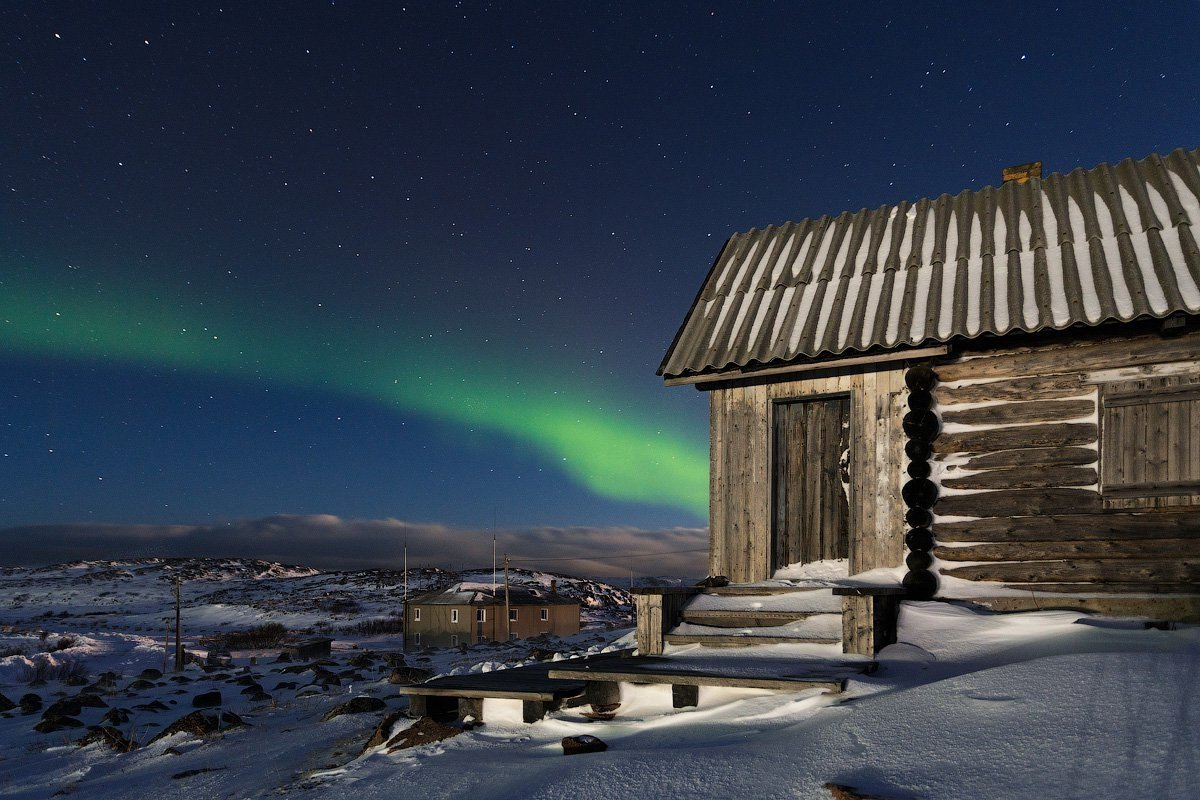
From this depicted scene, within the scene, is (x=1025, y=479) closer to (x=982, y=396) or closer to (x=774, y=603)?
(x=982, y=396)

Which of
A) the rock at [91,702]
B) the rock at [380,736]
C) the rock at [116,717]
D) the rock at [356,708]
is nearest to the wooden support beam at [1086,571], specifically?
the rock at [380,736]

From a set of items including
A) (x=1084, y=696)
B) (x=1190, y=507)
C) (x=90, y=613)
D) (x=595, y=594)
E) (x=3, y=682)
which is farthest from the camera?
(x=595, y=594)

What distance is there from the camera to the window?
8633mm

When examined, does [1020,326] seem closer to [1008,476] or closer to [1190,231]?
[1008,476]

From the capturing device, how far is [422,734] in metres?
7.47

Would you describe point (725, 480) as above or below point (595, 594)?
above

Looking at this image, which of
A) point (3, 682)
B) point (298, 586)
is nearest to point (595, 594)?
point (298, 586)

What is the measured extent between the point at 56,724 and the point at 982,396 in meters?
14.1

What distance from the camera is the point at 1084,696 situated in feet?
16.6

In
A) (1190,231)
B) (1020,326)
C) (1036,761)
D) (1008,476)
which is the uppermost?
(1190,231)

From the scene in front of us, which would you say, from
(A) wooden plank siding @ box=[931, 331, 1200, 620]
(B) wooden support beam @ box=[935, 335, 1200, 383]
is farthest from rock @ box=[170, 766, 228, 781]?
A: (B) wooden support beam @ box=[935, 335, 1200, 383]

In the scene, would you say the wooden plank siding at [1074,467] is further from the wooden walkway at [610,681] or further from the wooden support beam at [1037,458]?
the wooden walkway at [610,681]

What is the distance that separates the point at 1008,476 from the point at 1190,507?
171 centimetres

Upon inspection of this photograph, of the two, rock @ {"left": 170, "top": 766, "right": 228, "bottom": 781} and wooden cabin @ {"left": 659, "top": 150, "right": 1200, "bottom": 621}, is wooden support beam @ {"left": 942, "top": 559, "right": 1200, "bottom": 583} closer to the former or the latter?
wooden cabin @ {"left": 659, "top": 150, "right": 1200, "bottom": 621}
